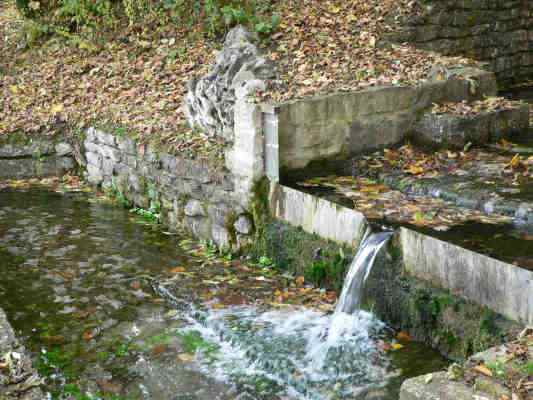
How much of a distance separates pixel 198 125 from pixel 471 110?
291 cm

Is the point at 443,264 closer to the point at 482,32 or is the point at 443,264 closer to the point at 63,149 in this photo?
the point at 63,149

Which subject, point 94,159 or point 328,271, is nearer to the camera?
point 328,271

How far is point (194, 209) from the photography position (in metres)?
7.79

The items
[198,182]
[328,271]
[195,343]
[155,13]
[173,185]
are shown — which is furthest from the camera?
[155,13]

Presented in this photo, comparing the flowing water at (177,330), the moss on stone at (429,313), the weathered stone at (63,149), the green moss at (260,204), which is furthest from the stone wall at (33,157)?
the moss on stone at (429,313)

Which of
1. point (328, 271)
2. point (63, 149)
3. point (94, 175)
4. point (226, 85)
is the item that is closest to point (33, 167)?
point (63, 149)

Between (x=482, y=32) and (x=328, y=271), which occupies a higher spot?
(x=482, y=32)

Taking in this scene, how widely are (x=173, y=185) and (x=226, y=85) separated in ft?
4.37

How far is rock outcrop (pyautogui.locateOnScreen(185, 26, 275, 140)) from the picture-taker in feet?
24.2

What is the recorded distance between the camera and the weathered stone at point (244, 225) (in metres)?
7.16

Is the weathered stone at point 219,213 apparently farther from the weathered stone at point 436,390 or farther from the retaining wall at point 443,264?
the weathered stone at point 436,390

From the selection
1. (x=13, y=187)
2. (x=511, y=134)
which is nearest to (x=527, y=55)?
(x=511, y=134)

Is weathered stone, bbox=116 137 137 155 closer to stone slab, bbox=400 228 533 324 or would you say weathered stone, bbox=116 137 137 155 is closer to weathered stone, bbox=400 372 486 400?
stone slab, bbox=400 228 533 324

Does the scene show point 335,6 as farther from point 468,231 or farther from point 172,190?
point 468,231
